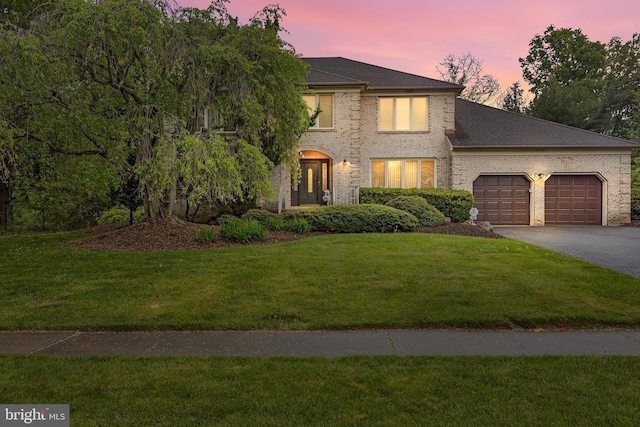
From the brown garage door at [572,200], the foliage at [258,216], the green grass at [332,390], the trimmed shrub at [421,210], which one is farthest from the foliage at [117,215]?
the brown garage door at [572,200]

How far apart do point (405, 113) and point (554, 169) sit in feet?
23.6

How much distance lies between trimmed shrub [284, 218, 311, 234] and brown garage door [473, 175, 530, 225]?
9.72 metres

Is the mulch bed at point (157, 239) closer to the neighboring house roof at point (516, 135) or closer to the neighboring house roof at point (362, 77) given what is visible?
the neighboring house roof at point (362, 77)

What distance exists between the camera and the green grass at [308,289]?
16.7ft

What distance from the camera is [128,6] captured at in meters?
9.12

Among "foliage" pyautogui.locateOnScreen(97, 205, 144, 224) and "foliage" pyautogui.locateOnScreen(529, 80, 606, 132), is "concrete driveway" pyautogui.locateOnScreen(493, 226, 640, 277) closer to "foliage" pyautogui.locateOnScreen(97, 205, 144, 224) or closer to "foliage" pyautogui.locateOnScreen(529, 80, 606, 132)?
"foliage" pyautogui.locateOnScreen(97, 205, 144, 224)

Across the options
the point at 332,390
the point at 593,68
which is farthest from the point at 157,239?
the point at 593,68

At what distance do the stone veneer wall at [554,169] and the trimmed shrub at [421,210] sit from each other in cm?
379

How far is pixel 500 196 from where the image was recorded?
19.2 m

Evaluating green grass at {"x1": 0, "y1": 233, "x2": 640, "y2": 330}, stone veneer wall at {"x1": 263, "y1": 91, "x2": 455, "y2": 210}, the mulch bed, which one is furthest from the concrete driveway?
the mulch bed

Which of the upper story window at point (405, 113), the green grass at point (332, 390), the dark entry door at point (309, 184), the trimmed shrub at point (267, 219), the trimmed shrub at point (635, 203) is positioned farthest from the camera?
the dark entry door at point (309, 184)

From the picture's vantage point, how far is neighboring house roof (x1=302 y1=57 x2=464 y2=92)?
1860 cm

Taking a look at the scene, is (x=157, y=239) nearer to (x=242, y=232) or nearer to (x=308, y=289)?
(x=242, y=232)

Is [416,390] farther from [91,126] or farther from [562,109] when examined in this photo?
[562,109]
